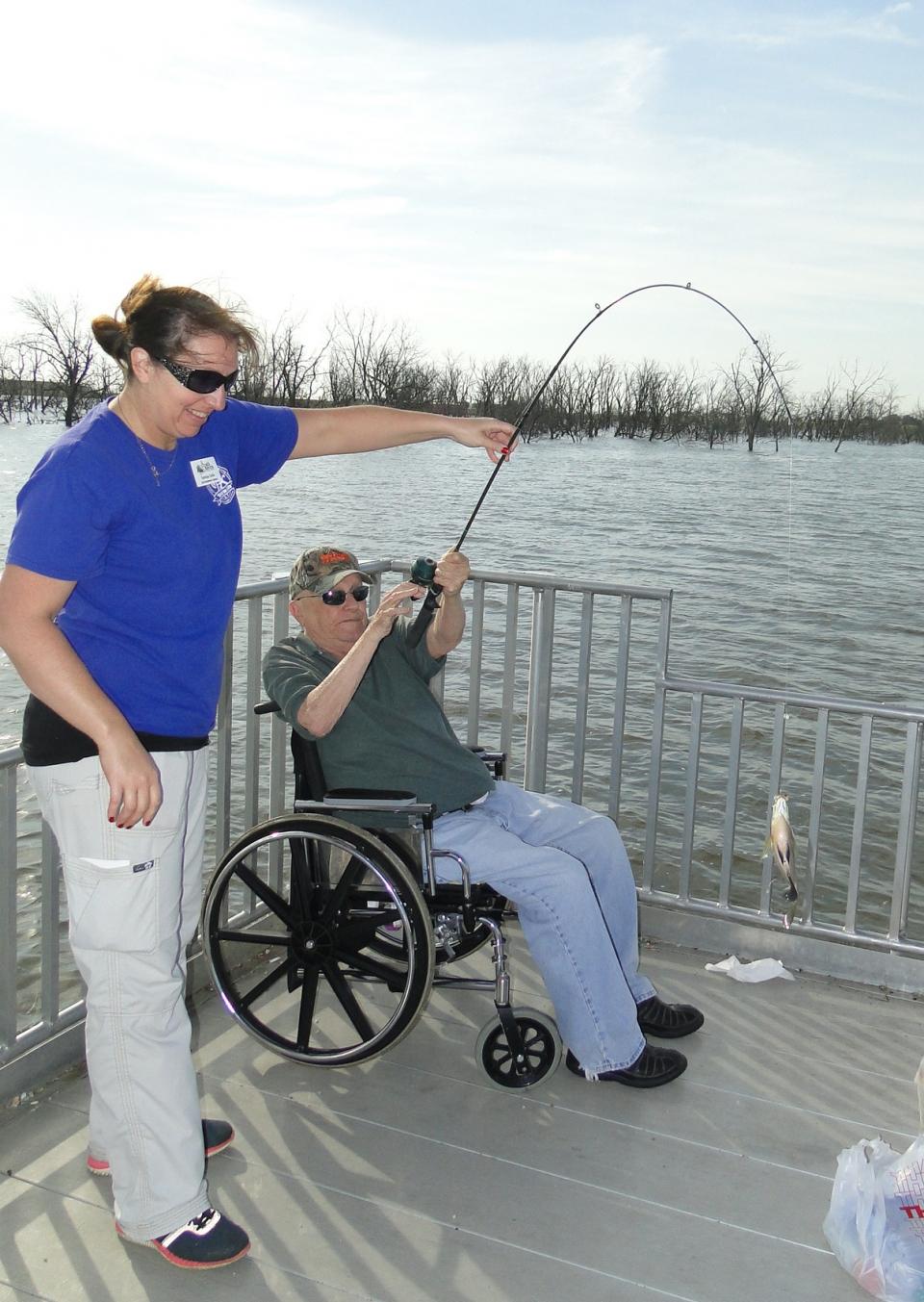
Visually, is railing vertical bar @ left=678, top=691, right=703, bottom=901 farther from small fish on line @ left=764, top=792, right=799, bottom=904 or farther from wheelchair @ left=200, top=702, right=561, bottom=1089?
wheelchair @ left=200, top=702, right=561, bottom=1089

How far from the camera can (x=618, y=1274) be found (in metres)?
1.79

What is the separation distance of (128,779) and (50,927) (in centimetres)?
81

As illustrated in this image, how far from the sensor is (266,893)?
236 centimetres

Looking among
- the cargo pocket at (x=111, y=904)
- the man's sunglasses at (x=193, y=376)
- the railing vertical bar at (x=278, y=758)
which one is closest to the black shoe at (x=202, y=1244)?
the cargo pocket at (x=111, y=904)

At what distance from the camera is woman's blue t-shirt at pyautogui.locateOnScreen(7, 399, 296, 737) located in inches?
60.4

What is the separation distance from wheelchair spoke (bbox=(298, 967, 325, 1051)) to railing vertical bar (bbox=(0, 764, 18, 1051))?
519mm

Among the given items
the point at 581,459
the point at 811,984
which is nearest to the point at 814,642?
the point at 811,984

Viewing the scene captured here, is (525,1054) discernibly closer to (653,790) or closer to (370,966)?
(370,966)

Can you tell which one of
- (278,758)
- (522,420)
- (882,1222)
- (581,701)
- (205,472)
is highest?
(522,420)

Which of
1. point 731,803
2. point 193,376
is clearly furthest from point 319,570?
point 731,803

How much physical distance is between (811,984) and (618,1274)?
45.2 inches

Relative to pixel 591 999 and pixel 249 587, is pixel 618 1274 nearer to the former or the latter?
pixel 591 999

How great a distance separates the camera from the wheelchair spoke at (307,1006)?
2.25 m

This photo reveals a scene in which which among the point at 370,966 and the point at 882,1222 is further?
the point at 370,966
